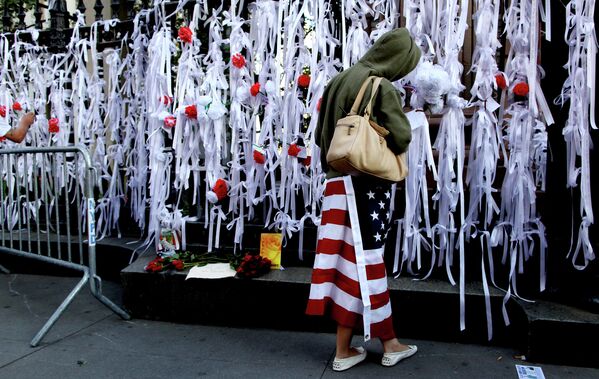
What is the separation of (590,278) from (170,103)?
10.8 ft

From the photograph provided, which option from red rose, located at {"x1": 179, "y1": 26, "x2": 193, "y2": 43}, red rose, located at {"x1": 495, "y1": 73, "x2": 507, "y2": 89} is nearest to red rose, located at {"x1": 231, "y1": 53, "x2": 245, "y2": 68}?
red rose, located at {"x1": 179, "y1": 26, "x2": 193, "y2": 43}

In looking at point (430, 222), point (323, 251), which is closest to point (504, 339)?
point (430, 222)

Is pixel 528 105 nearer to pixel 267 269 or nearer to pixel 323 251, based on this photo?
pixel 323 251

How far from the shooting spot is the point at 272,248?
3910 mm

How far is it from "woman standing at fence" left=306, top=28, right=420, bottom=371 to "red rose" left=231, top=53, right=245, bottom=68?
3.77 ft

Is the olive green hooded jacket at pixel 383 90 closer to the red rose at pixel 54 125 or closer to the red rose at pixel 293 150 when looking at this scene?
the red rose at pixel 293 150

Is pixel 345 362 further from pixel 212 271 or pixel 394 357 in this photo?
pixel 212 271

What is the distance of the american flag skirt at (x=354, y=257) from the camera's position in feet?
9.80

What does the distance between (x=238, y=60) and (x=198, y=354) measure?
83.9 inches

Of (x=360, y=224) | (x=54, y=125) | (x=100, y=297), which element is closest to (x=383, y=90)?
(x=360, y=224)

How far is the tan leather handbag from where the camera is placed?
2.76 meters

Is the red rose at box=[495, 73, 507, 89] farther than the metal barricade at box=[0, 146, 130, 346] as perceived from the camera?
No

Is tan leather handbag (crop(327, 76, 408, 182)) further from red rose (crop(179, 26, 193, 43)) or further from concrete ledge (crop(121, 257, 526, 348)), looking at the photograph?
red rose (crop(179, 26, 193, 43))

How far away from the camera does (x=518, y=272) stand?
3473 millimetres
